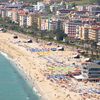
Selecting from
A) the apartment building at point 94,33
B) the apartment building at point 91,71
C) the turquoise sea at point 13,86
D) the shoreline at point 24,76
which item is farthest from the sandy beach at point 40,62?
the apartment building at point 94,33

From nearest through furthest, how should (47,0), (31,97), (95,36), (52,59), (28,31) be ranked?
A: (31,97), (52,59), (95,36), (28,31), (47,0)

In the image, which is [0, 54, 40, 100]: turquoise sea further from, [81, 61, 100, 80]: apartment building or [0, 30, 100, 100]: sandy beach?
[81, 61, 100, 80]: apartment building

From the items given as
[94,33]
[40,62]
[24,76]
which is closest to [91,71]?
[24,76]

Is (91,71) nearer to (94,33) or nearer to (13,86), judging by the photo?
(13,86)

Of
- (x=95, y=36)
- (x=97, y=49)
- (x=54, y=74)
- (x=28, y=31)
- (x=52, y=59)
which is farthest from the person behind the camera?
(x=28, y=31)

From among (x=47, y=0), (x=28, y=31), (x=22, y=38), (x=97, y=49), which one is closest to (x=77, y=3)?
(x=47, y=0)

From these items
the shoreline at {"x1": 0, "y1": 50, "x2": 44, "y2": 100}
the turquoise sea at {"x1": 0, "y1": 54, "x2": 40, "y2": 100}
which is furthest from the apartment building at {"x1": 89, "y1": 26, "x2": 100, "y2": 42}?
the turquoise sea at {"x1": 0, "y1": 54, "x2": 40, "y2": 100}

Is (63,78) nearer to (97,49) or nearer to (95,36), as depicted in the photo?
(97,49)
